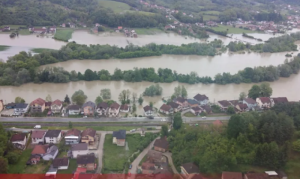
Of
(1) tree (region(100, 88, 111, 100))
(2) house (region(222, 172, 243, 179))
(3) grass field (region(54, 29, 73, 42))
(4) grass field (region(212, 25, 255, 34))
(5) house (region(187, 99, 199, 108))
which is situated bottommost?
(2) house (region(222, 172, 243, 179))

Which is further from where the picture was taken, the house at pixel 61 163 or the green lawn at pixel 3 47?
the green lawn at pixel 3 47

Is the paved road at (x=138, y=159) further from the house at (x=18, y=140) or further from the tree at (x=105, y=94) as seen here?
the tree at (x=105, y=94)

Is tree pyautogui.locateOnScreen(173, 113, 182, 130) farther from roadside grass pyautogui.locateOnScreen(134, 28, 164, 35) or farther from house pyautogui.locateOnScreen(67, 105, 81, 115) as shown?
roadside grass pyautogui.locateOnScreen(134, 28, 164, 35)

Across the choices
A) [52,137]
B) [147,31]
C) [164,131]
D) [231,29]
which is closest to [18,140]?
[52,137]

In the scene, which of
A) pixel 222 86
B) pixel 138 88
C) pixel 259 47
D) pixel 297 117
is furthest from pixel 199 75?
pixel 259 47

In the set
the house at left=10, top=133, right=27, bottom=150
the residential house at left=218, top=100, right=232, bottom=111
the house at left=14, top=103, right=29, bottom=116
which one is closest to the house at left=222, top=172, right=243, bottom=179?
the residential house at left=218, top=100, right=232, bottom=111

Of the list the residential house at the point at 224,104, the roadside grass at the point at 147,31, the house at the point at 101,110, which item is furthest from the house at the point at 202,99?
the roadside grass at the point at 147,31
